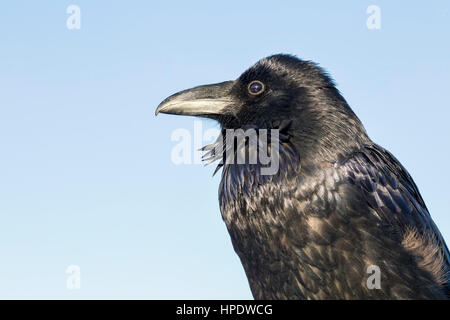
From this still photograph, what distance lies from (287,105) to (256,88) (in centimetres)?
51

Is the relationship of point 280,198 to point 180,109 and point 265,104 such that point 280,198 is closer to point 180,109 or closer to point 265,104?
point 265,104

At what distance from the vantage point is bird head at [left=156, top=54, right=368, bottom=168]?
19.7 feet

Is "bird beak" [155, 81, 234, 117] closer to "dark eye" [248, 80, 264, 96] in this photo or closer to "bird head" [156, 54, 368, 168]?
"bird head" [156, 54, 368, 168]

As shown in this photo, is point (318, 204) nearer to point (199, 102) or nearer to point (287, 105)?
point (287, 105)

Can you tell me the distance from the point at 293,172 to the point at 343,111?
1.05 meters

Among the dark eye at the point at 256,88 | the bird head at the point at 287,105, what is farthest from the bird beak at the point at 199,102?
the dark eye at the point at 256,88

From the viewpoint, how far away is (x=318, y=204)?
5516 millimetres

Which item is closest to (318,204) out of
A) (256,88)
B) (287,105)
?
(287,105)

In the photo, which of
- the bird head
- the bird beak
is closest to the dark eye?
the bird head

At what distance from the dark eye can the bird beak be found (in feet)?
0.87
